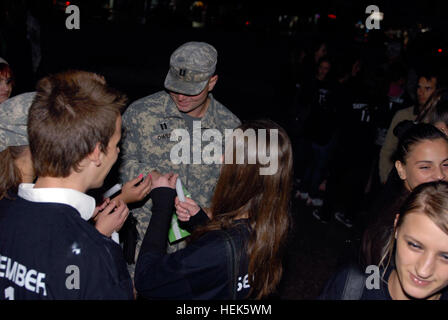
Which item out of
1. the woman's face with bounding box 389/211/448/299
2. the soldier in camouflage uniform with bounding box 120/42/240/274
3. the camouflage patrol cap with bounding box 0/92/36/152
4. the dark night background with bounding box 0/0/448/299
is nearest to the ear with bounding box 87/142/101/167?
the camouflage patrol cap with bounding box 0/92/36/152

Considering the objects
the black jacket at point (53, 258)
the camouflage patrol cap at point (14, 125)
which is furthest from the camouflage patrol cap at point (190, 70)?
the black jacket at point (53, 258)

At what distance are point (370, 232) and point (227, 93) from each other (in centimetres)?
1019

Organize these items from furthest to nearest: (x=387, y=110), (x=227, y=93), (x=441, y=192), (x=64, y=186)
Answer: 1. (x=227, y=93)
2. (x=387, y=110)
3. (x=441, y=192)
4. (x=64, y=186)

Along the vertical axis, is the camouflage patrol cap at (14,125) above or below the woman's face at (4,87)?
below

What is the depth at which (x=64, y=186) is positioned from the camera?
1512 millimetres

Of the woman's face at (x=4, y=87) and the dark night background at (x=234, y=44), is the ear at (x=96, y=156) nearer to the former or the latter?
the woman's face at (x=4, y=87)

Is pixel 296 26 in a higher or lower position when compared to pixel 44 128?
higher

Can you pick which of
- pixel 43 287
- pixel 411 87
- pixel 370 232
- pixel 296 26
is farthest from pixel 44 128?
pixel 296 26

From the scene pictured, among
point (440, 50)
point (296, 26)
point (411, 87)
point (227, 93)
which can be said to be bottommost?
point (227, 93)

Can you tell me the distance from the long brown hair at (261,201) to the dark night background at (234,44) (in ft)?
9.28

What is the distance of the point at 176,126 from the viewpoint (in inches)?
109

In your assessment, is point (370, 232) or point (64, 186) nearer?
point (64, 186)

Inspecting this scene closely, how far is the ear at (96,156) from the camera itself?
1.54m
